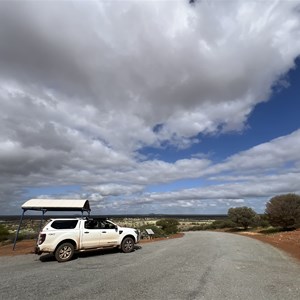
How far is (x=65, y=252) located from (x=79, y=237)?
0.95 m

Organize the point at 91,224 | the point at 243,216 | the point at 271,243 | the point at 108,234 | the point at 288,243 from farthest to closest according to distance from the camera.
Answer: the point at 243,216, the point at 271,243, the point at 288,243, the point at 108,234, the point at 91,224

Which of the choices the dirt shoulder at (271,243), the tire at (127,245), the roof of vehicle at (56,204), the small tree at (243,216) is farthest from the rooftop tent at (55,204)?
the small tree at (243,216)

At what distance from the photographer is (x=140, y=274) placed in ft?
35.6

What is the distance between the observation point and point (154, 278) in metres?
10.1

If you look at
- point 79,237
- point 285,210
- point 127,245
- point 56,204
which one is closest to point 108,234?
point 127,245

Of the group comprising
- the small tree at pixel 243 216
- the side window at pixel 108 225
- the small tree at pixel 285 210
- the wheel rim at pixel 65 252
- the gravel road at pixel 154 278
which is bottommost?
the gravel road at pixel 154 278

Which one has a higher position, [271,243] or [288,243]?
[271,243]

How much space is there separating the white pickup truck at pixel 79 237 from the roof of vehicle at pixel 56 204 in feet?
9.98

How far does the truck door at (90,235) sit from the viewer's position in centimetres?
1568

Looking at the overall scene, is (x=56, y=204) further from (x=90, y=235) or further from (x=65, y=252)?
(x=65, y=252)

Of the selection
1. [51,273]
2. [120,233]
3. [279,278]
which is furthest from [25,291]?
[120,233]

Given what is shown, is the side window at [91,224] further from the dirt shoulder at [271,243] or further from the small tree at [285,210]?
the small tree at [285,210]

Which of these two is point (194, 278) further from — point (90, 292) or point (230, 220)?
point (230, 220)

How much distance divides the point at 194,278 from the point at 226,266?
2986mm
